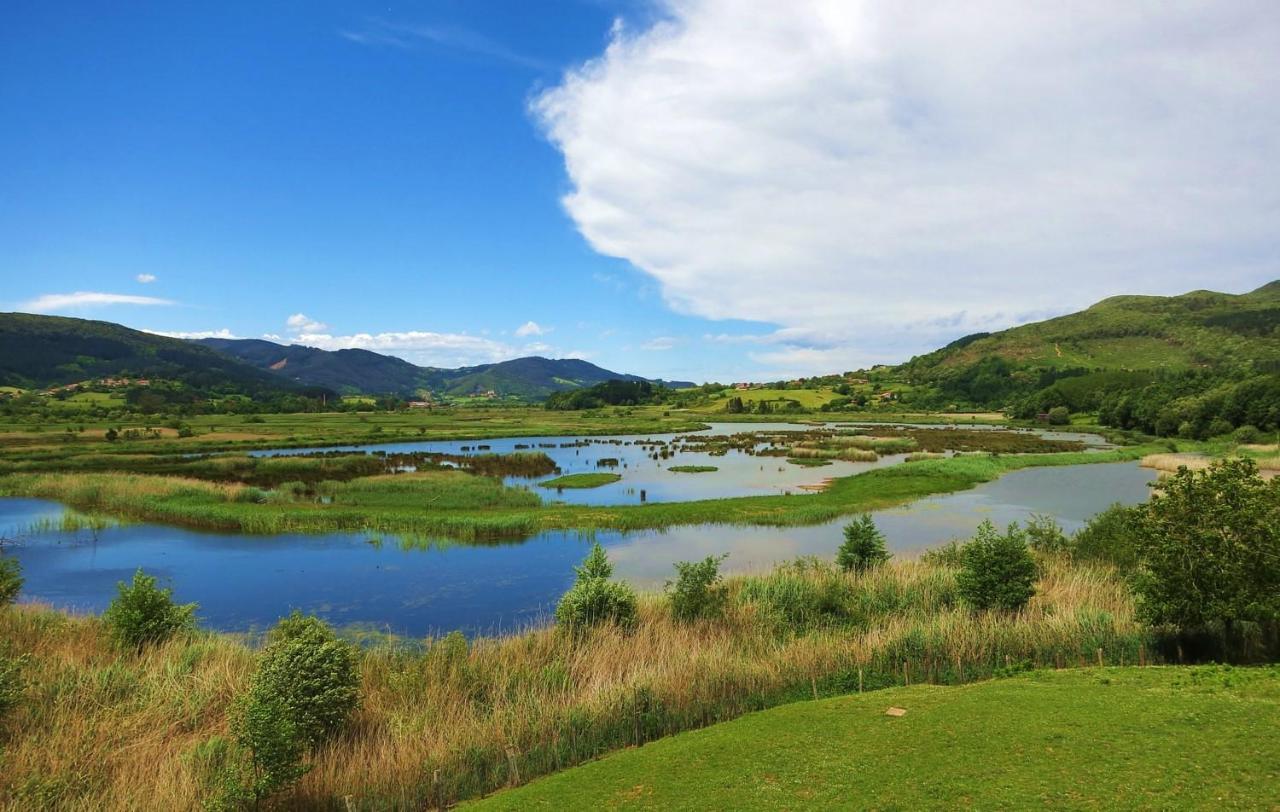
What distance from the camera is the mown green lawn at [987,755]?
6645 mm

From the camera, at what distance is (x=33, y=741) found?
426 inches

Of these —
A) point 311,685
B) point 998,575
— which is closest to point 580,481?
point 998,575

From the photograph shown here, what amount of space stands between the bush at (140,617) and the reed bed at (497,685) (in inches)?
25.9

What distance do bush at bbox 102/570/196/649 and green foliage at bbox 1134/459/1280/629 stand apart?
24.3 metres

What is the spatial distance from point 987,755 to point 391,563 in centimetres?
2880

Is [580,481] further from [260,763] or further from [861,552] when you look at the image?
[260,763]

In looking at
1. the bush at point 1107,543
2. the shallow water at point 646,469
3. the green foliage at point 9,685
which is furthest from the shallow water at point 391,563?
the shallow water at point 646,469

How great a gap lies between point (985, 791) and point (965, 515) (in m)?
37.6

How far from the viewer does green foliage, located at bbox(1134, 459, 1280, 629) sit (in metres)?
11.3

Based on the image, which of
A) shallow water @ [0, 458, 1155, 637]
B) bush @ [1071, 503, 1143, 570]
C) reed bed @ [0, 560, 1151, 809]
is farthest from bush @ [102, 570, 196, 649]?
bush @ [1071, 503, 1143, 570]

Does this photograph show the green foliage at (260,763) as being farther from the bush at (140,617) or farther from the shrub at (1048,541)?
the shrub at (1048,541)

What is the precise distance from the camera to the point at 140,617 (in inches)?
672

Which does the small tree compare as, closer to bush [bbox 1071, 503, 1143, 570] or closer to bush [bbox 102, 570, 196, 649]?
bush [bbox 1071, 503, 1143, 570]

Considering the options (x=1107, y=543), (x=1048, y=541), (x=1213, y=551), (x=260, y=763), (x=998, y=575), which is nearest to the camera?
(x=260, y=763)
